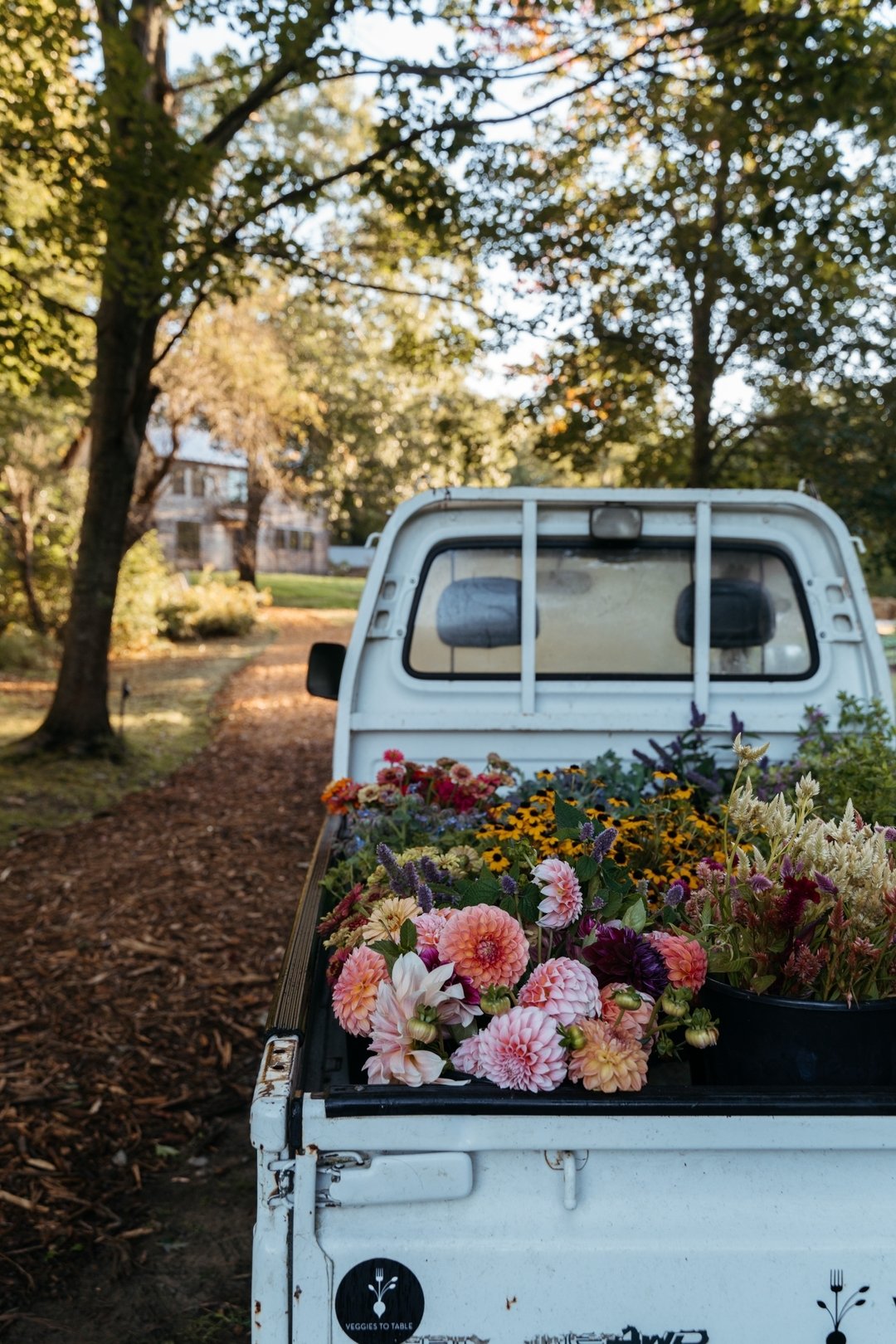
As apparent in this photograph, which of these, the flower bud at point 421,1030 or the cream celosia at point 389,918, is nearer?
the flower bud at point 421,1030

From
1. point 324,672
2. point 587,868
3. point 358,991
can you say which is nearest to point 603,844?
point 587,868

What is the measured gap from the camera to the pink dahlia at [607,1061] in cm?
168

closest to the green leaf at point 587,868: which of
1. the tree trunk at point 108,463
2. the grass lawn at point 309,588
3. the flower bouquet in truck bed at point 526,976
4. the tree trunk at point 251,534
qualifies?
the flower bouquet in truck bed at point 526,976


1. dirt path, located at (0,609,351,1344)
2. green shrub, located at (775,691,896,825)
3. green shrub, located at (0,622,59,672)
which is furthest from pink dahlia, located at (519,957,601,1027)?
green shrub, located at (0,622,59,672)

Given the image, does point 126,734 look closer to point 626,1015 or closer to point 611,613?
point 611,613

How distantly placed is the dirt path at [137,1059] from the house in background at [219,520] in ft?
63.4

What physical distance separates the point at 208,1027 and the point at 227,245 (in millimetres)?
6106

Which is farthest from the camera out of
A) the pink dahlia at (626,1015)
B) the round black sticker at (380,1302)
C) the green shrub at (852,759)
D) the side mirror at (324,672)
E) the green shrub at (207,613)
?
the green shrub at (207,613)

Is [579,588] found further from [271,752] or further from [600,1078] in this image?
[271,752]

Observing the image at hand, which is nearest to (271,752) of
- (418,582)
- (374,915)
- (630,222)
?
(630,222)

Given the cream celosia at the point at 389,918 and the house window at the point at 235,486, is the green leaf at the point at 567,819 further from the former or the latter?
the house window at the point at 235,486

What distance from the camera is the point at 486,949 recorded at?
1.83 metres

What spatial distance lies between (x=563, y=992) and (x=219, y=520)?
100 ft

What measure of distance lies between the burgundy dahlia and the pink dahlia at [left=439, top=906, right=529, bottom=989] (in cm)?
14
